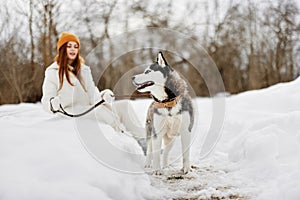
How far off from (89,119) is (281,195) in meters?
1.46

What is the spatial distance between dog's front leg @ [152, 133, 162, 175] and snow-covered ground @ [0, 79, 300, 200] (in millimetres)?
83

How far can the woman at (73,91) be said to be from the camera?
2729 millimetres

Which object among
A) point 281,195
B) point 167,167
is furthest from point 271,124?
point 281,195

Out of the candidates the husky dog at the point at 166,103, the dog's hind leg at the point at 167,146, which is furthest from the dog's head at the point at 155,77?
the dog's hind leg at the point at 167,146

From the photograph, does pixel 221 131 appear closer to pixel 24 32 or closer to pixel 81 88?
pixel 81 88

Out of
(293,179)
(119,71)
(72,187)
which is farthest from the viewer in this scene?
(119,71)

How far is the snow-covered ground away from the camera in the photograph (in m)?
1.65

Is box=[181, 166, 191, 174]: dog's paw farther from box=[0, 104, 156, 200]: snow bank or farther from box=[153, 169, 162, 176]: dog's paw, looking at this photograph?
box=[0, 104, 156, 200]: snow bank

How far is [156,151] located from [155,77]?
1.68ft

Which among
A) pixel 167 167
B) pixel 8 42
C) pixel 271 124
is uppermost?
pixel 8 42

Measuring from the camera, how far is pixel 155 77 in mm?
2301

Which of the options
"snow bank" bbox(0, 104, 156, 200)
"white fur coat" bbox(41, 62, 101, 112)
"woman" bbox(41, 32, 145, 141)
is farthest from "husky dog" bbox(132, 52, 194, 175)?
"white fur coat" bbox(41, 62, 101, 112)

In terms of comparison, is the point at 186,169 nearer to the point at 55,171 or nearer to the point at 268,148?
the point at 268,148

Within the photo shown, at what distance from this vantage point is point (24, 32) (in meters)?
6.01
